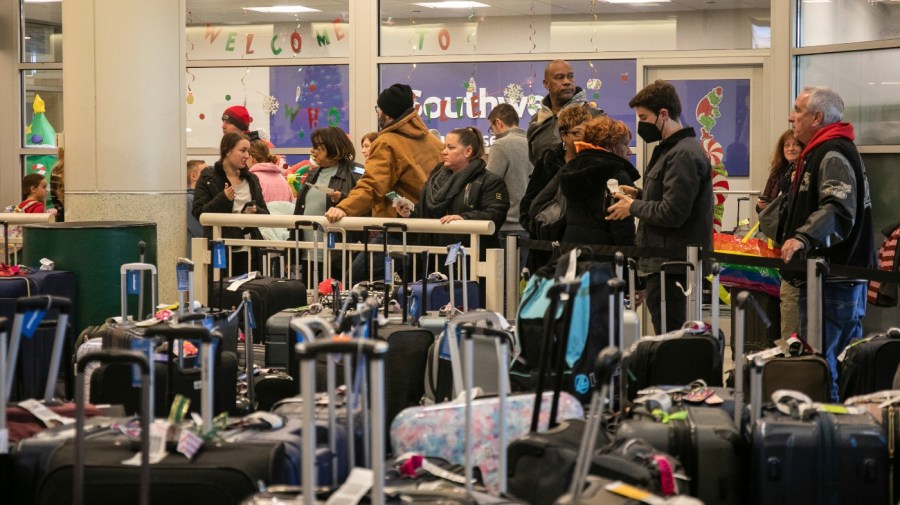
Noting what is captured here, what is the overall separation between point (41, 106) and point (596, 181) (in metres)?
9.57

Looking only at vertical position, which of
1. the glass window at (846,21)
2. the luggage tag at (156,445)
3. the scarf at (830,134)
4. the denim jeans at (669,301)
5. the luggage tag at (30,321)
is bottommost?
the luggage tag at (156,445)

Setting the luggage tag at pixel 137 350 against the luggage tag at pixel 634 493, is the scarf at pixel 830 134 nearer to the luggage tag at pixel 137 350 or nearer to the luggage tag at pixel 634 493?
the luggage tag at pixel 137 350

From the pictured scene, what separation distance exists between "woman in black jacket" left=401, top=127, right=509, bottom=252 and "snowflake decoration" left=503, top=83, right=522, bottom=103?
4152mm

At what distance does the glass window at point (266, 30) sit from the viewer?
12.3m

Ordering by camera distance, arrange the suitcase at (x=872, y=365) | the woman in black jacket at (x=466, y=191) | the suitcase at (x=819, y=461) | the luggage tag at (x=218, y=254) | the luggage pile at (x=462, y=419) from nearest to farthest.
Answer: the luggage pile at (x=462, y=419), the suitcase at (x=819, y=461), the suitcase at (x=872, y=365), the luggage tag at (x=218, y=254), the woman in black jacket at (x=466, y=191)

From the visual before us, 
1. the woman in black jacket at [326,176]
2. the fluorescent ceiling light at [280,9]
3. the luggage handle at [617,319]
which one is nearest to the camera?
the luggage handle at [617,319]

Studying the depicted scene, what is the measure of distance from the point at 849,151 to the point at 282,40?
306 inches

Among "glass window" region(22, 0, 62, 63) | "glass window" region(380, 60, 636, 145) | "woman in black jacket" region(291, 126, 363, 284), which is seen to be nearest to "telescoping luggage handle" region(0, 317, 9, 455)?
"woman in black jacket" region(291, 126, 363, 284)

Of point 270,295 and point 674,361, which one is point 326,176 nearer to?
point 270,295

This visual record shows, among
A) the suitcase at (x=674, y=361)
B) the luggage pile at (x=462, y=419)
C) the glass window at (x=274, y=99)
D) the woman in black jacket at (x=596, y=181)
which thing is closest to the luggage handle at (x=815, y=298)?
the luggage pile at (x=462, y=419)

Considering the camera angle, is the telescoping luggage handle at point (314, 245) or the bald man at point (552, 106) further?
the bald man at point (552, 106)

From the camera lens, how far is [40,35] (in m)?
14.1

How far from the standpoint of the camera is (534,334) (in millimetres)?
4789

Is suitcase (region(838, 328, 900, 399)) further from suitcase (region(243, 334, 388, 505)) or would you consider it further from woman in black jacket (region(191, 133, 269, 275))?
woman in black jacket (region(191, 133, 269, 275))
